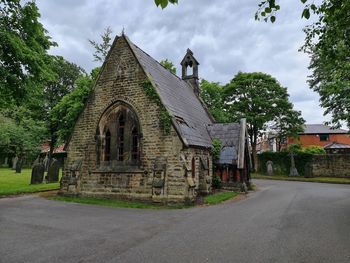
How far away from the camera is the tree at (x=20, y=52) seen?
12336mm

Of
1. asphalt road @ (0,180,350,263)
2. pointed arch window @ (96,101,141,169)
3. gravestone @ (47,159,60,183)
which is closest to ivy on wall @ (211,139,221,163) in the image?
pointed arch window @ (96,101,141,169)

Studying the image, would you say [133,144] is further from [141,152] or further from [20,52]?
[20,52]

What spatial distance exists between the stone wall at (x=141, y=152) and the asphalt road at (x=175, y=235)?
1.97 m

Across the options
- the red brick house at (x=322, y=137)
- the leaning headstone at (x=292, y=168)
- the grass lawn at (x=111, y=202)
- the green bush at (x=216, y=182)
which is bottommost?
the grass lawn at (x=111, y=202)

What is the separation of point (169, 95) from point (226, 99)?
86.0 feet

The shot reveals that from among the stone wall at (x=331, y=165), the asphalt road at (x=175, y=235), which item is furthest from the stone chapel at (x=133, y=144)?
the stone wall at (x=331, y=165)

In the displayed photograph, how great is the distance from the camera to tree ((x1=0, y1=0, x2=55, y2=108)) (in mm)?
12336

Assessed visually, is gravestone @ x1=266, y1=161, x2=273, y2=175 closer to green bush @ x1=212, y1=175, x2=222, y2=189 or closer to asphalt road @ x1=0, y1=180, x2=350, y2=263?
green bush @ x1=212, y1=175, x2=222, y2=189

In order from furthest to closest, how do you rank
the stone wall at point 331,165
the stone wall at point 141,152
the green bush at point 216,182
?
the stone wall at point 331,165, the green bush at point 216,182, the stone wall at point 141,152

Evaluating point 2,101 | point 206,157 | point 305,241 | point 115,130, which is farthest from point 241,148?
point 2,101

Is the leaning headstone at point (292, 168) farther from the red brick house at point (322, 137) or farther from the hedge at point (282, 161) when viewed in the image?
the red brick house at point (322, 137)

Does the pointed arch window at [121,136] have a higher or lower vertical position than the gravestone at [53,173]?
higher

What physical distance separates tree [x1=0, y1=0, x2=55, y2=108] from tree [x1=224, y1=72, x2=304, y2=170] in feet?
93.5

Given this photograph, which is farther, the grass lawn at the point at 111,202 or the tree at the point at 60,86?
the tree at the point at 60,86
